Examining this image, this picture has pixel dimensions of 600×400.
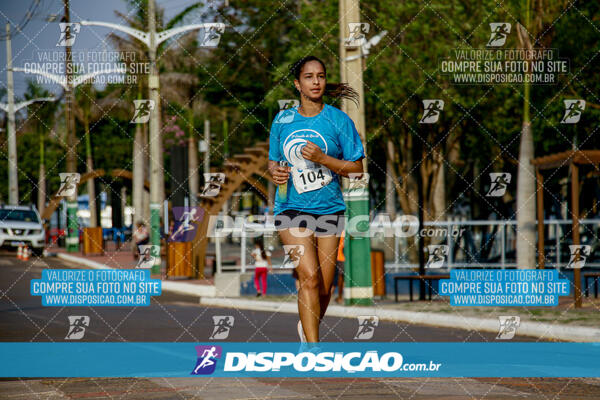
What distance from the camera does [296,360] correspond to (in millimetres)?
6801

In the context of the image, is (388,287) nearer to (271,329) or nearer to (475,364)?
(271,329)

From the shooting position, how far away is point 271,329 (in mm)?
13477

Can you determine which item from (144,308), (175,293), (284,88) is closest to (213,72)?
(284,88)

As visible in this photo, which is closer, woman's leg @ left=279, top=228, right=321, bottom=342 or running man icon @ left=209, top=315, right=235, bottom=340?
woman's leg @ left=279, top=228, right=321, bottom=342

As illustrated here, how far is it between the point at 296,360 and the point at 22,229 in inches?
1427

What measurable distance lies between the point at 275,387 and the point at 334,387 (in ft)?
1.42

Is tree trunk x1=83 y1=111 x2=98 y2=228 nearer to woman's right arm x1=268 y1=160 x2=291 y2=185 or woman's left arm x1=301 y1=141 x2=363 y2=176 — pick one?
woman's right arm x1=268 y1=160 x2=291 y2=185

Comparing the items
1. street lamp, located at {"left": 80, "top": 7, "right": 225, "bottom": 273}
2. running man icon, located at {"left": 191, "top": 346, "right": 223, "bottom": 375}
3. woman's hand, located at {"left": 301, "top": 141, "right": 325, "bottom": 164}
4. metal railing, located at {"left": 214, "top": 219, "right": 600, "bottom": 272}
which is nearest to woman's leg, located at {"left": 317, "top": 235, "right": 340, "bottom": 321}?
woman's hand, located at {"left": 301, "top": 141, "right": 325, "bottom": 164}

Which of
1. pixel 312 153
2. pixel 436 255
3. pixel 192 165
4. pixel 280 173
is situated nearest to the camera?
pixel 312 153

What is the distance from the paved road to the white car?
1680 centimetres

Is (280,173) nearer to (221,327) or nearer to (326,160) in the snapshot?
(326,160)

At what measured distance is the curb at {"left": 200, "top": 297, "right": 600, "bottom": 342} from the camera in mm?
12422

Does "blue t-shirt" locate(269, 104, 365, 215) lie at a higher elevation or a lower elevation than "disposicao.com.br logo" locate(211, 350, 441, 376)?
higher

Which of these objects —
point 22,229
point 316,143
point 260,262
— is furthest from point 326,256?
point 22,229
